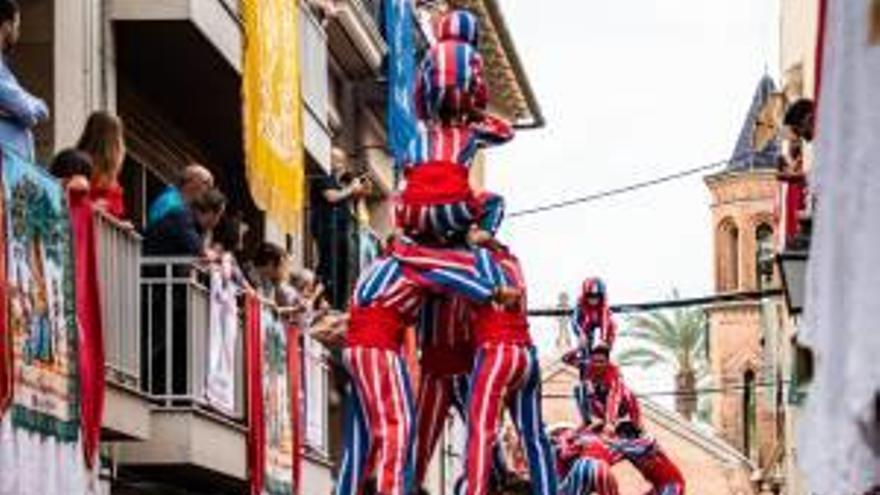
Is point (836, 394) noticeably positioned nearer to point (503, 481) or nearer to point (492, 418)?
point (492, 418)

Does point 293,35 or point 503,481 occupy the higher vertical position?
point 293,35

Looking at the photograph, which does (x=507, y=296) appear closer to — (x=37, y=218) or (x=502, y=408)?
(x=502, y=408)

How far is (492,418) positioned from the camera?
1034 centimetres

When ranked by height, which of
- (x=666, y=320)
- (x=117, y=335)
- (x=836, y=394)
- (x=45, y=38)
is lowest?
(x=836, y=394)

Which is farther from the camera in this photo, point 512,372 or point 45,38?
point 45,38

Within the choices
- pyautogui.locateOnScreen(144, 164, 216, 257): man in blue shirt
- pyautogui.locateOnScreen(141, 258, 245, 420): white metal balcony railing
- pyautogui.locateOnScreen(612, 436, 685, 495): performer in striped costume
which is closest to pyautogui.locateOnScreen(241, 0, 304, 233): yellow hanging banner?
pyautogui.locateOnScreen(141, 258, 245, 420): white metal balcony railing

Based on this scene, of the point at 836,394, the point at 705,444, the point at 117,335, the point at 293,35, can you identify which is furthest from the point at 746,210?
the point at 836,394

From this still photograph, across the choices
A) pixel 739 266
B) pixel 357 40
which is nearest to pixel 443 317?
pixel 357 40

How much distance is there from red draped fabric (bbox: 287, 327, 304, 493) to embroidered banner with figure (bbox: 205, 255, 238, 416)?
178 cm

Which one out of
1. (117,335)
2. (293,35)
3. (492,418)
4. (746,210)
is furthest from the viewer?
(746,210)

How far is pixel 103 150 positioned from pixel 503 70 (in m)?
28.4

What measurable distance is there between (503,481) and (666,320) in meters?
81.1

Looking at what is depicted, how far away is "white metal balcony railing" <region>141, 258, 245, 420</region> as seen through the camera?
15.5 meters

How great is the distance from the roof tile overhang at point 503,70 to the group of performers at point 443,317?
85.7 feet
